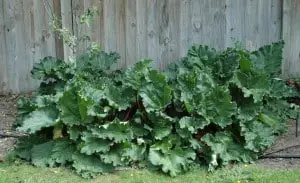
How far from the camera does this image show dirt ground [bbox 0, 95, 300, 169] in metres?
5.26

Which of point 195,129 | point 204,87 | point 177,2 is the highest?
point 177,2

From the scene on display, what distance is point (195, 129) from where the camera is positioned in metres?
5.18

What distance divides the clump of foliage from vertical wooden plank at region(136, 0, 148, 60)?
136 cm

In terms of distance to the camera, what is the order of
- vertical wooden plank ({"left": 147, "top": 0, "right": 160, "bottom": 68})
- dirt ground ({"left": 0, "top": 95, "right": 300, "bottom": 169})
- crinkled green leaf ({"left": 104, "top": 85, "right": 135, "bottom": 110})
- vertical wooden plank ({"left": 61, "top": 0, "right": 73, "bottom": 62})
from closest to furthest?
dirt ground ({"left": 0, "top": 95, "right": 300, "bottom": 169}), crinkled green leaf ({"left": 104, "top": 85, "right": 135, "bottom": 110}), vertical wooden plank ({"left": 61, "top": 0, "right": 73, "bottom": 62}), vertical wooden plank ({"left": 147, "top": 0, "right": 160, "bottom": 68})

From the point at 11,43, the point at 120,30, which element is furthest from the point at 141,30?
the point at 11,43

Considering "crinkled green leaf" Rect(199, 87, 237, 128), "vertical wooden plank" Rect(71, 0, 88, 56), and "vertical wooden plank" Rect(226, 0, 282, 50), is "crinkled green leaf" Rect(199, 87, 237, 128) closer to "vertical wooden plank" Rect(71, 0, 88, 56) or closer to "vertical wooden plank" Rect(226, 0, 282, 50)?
"vertical wooden plank" Rect(226, 0, 282, 50)

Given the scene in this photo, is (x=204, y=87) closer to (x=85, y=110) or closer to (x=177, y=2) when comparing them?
(x=85, y=110)

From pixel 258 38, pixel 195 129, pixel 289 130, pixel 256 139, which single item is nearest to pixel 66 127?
pixel 195 129

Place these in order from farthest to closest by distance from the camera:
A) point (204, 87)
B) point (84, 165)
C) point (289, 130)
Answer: point (289, 130), point (204, 87), point (84, 165)

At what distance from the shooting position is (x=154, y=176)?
501 cm

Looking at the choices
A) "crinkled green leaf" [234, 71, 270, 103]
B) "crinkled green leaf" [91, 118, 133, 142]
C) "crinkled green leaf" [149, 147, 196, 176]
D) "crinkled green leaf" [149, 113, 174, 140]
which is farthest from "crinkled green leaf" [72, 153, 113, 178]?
"crinkled green leaf" [234, 71, 270, 103]

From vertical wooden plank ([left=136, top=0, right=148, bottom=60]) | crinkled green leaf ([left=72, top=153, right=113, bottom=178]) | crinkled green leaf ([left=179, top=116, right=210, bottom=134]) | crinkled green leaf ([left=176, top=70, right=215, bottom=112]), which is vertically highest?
vertical wooden plank ([left=136, top=0, right=148, bottom=60])

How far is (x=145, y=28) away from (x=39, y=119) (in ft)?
7.43

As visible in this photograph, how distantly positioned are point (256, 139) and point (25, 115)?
7.48ft
